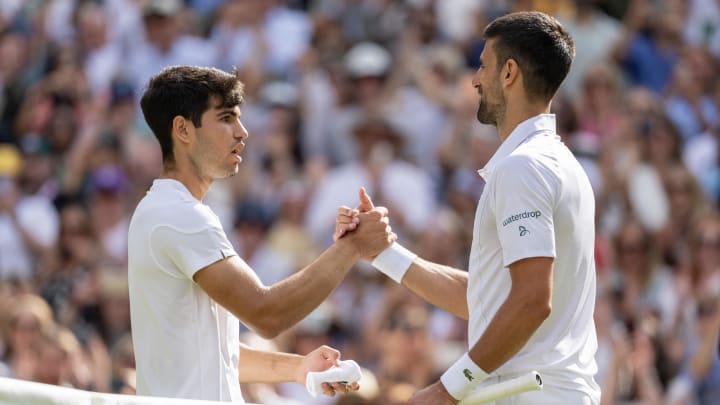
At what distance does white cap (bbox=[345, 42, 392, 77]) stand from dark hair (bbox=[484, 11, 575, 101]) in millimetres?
7138

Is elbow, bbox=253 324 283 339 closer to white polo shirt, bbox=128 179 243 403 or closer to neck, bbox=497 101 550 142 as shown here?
white polo shirt, bbox=128 179 243 403

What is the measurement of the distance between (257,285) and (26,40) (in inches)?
362

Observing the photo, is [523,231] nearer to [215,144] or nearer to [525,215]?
[525,215]

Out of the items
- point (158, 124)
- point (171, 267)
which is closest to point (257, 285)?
point (171, 267)

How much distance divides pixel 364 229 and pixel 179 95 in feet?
3.18

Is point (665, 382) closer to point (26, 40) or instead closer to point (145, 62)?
point (145, 62)

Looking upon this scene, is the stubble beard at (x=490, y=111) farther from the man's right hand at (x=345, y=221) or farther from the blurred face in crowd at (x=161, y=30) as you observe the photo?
the blurred face in crowd at (x=161, y=30)

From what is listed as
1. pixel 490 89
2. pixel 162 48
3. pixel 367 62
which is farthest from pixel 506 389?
pixel 162 48

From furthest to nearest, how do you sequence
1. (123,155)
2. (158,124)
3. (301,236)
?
(123,155), (301,236), (158,124)

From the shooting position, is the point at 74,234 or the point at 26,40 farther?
the point at 26,40

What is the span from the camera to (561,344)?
5.08m

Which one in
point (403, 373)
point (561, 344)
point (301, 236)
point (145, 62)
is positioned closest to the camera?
point (561, 344)

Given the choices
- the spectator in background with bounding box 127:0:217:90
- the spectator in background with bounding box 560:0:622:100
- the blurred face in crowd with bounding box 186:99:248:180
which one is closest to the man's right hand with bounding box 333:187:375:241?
the blurred face in crowd with bounding box 186:99:248:180

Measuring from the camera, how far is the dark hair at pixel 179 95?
548 cm
